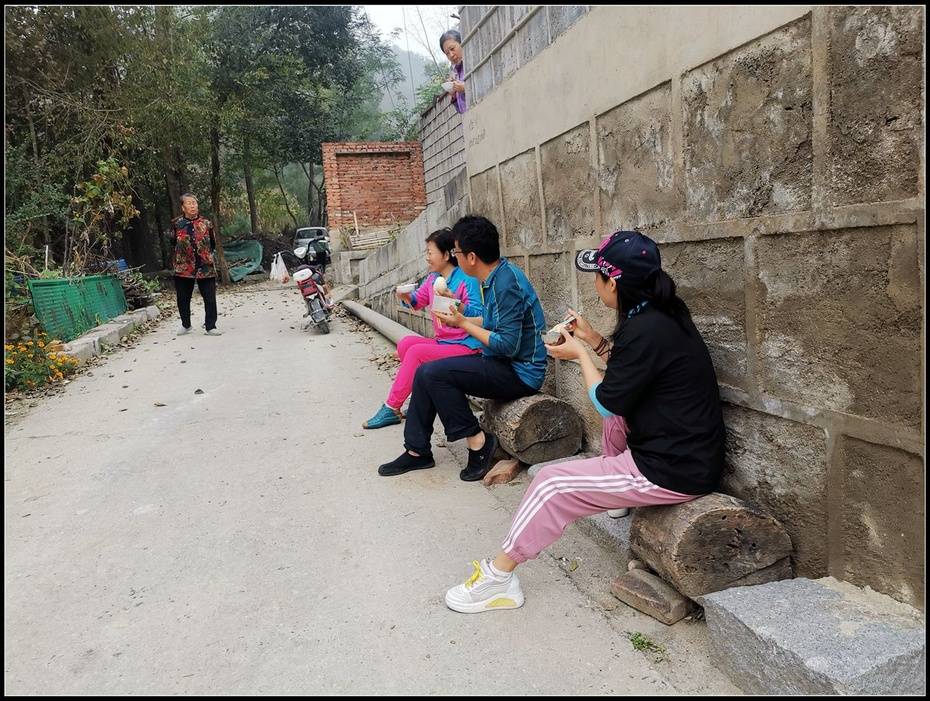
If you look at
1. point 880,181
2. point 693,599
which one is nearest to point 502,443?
point 693,599

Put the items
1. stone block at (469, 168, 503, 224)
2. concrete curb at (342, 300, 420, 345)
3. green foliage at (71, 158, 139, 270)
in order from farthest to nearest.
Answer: green foliage at (71, 158, 139, 270) → concrete curb at (342, 300, 420, 345) → stone block at (469, 168, 503, 224)

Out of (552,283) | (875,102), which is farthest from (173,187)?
(875,102)

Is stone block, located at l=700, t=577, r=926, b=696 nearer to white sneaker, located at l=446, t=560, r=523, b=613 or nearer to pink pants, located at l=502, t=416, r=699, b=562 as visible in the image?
pink pants, located at l=502, t=416, r=699, b=562

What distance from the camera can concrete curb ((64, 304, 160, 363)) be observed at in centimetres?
738

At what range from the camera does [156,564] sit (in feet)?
9.49

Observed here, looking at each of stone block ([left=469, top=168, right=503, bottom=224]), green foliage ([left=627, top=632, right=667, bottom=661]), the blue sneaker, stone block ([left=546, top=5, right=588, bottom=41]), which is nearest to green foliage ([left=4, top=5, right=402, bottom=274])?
the blue sneaker

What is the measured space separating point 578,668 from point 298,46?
2053cm

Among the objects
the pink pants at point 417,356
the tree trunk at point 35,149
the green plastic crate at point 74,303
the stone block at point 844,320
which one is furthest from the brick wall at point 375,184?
the stone block at point 844,320

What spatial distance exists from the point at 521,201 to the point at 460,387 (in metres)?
1.41

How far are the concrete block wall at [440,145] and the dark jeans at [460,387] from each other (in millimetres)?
8738

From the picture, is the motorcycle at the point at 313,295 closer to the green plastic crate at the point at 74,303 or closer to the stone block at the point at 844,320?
the green plastic crate at the point at 74,303

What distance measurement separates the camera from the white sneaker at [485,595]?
243 centimetres

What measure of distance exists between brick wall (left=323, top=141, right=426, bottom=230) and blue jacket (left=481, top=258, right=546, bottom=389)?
44.6 ft

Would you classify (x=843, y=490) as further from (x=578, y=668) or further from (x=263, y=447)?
(x=263, y=447)
